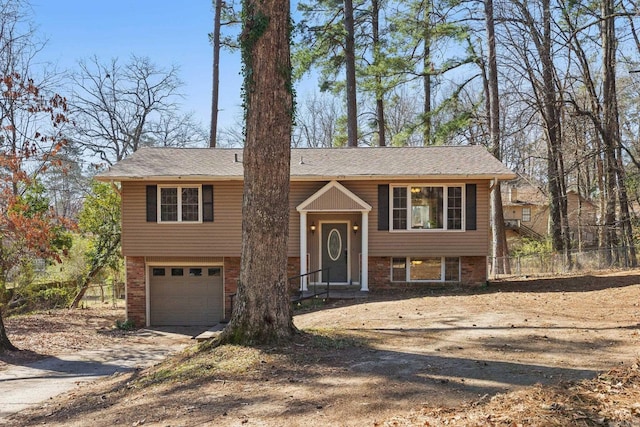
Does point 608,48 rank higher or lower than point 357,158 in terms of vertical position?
higher

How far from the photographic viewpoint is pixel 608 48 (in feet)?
60.7

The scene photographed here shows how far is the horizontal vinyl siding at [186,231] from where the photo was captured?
15.0 metres

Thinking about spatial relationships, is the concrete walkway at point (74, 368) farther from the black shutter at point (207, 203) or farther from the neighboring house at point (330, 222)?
the black shutter at point (207, 203)

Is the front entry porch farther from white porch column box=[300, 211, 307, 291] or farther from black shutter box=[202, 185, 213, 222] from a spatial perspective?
black shutter box=[202, 185, 213, 222]

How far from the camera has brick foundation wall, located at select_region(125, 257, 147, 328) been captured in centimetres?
1545

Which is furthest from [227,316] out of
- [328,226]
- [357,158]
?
[357,158]

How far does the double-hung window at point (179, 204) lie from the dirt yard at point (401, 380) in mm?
7283

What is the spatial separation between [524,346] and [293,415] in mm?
3696

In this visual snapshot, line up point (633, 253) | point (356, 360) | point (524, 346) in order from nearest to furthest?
point (356, 360) < point (524, 346) < point (633, 253)

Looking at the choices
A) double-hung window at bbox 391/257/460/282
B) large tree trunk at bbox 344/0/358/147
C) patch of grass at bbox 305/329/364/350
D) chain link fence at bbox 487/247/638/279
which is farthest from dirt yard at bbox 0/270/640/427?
large tree trunk at bbox 344/0/358/147

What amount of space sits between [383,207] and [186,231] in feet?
19.0

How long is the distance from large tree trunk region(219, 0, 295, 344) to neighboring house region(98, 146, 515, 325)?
7.80m

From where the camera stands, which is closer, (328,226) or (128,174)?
→ (128,174)

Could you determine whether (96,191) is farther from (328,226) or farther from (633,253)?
(633,253)
